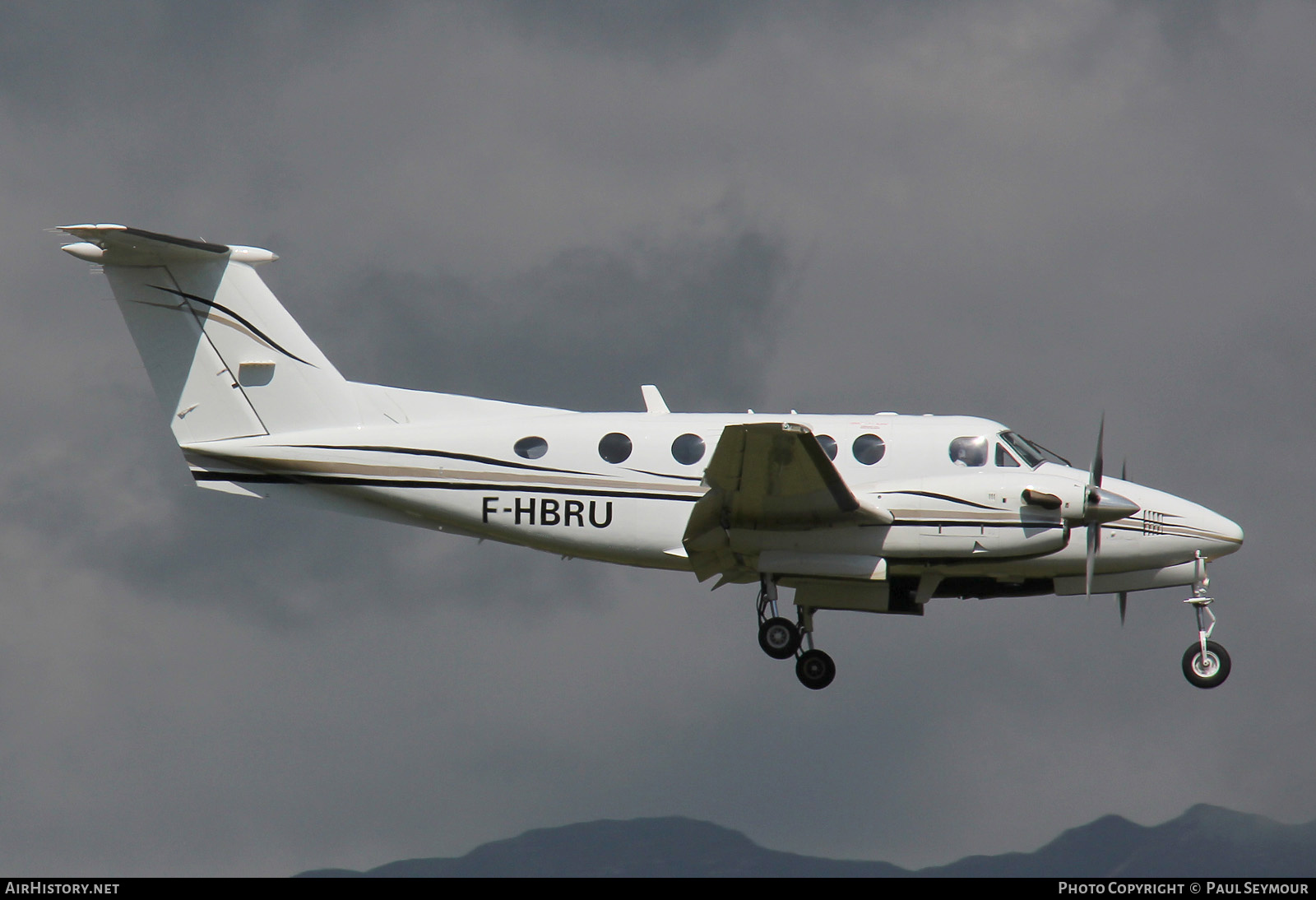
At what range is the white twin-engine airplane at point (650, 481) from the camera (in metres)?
18.4

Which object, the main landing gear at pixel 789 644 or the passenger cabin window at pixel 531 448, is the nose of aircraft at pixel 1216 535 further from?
the passenger cabin window at pixel 531 448

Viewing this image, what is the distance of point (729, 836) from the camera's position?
187 meters

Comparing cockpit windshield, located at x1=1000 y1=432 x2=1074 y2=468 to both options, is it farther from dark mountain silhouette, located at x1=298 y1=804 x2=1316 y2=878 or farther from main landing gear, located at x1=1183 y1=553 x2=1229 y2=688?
dark mountain silhouette, located at x1=298 y1=804 x2=1316 y2=878

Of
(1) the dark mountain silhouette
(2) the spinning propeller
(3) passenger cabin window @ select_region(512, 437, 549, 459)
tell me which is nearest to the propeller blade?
(2) the spinning propeller

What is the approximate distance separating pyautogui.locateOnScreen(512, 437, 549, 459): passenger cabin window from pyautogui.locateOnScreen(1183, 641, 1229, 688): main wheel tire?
9239 mm

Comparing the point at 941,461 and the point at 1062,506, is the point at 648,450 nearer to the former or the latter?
the point at 941,461

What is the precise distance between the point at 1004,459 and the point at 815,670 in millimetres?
3884

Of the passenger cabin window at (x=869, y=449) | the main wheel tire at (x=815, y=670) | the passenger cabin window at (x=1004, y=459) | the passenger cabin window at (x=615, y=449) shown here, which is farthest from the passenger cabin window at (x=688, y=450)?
the passenger cabin window at (x=1004, y=459)

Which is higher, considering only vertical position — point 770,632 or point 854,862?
point 770,632

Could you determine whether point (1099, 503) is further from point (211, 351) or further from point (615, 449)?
point (211, 351)
